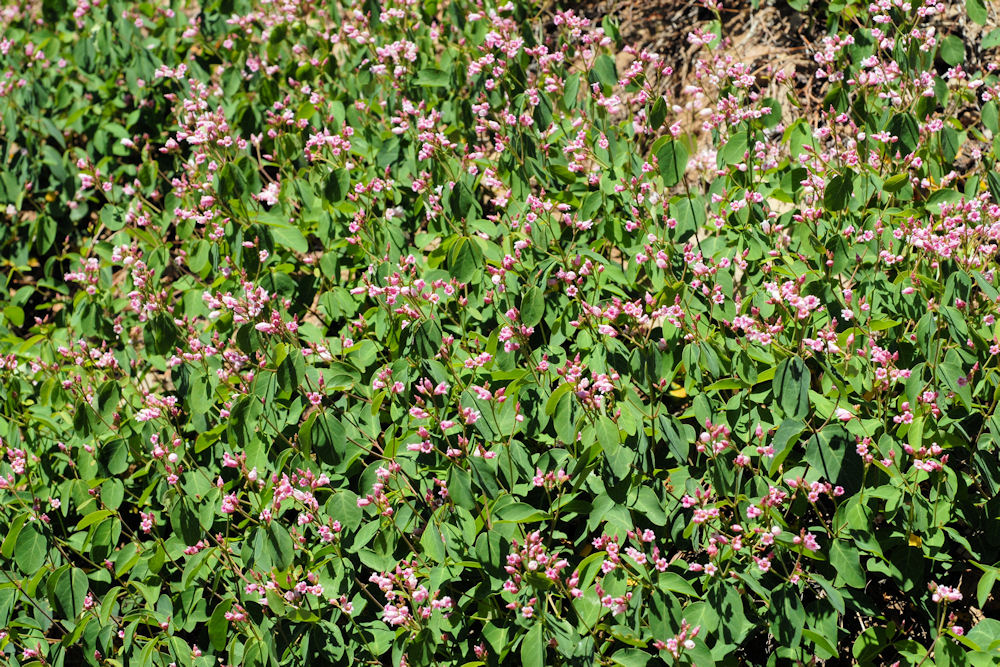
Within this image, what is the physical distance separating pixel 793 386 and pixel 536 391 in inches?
34.1

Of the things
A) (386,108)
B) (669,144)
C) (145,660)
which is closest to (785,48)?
(669,144)

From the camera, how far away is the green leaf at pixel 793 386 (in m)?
2.52

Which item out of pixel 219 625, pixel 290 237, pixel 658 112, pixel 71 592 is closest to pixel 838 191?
pixel 658 112

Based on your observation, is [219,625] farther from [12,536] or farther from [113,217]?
[113,217]

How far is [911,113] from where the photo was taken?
10.6ft

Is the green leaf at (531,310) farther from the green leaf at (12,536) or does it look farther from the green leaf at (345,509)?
the green leaf at (12,536)

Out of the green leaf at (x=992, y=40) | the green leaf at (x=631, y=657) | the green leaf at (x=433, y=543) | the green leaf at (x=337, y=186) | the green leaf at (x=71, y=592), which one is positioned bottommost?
the green leaf at (x=71, y=592)

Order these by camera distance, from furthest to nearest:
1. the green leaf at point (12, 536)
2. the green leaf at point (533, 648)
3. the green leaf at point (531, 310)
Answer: the green leaf at point (12, 536)
the green leaf at point (531, 310)
the green leaf at point (533, 648)

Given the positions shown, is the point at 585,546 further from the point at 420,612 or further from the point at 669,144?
the point at 669,144

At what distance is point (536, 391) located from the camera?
2.94 m

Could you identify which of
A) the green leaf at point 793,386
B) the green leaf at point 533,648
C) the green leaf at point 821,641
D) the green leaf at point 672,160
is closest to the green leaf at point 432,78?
the green leaf at point 672,160

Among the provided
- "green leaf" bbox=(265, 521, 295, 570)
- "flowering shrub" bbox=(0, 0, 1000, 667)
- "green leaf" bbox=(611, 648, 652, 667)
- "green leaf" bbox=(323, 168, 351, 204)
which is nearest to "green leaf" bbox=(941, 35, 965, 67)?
"flowering shrub" bbox=(0, 0, 1000, 667)

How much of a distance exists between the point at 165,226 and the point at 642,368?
8.31ft

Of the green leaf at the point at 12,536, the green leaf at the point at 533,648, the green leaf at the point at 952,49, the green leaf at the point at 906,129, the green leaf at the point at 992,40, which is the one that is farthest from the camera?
the green leaf at the point at 952,49
